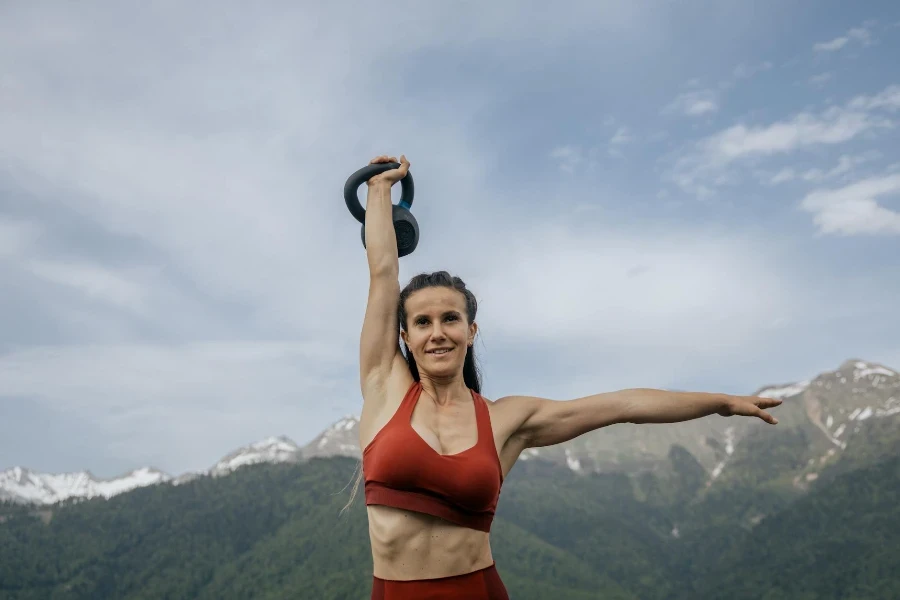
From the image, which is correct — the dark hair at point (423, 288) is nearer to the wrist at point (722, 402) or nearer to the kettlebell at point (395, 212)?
the kettlebell at point (395, 212)

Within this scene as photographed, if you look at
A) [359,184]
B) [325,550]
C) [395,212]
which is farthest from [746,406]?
[325,550]

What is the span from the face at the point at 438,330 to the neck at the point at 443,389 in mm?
65

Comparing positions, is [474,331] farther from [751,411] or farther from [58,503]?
[58,503]

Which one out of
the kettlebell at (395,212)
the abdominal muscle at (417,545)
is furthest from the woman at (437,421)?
the kettlebell at (395,212)

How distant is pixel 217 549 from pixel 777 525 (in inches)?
4350

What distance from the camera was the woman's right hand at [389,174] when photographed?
409 centimetres

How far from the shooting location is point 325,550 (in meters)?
145

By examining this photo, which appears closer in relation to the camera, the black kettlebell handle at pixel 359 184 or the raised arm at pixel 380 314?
the raised arm at pixel 380 314

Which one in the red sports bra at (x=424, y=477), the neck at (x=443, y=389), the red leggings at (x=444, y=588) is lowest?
the red leggings at (x=444, y=588)

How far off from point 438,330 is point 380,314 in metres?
0.30

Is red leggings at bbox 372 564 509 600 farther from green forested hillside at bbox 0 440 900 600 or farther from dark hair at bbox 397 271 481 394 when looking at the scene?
green forested hillside at bbox 0 440 900 600

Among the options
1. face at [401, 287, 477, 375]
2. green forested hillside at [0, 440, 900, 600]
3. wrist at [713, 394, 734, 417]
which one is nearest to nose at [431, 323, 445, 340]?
face at [401, 287, 477, 375]

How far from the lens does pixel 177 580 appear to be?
143625 mm

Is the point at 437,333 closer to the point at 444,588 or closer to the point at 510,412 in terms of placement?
the point at 510,412
